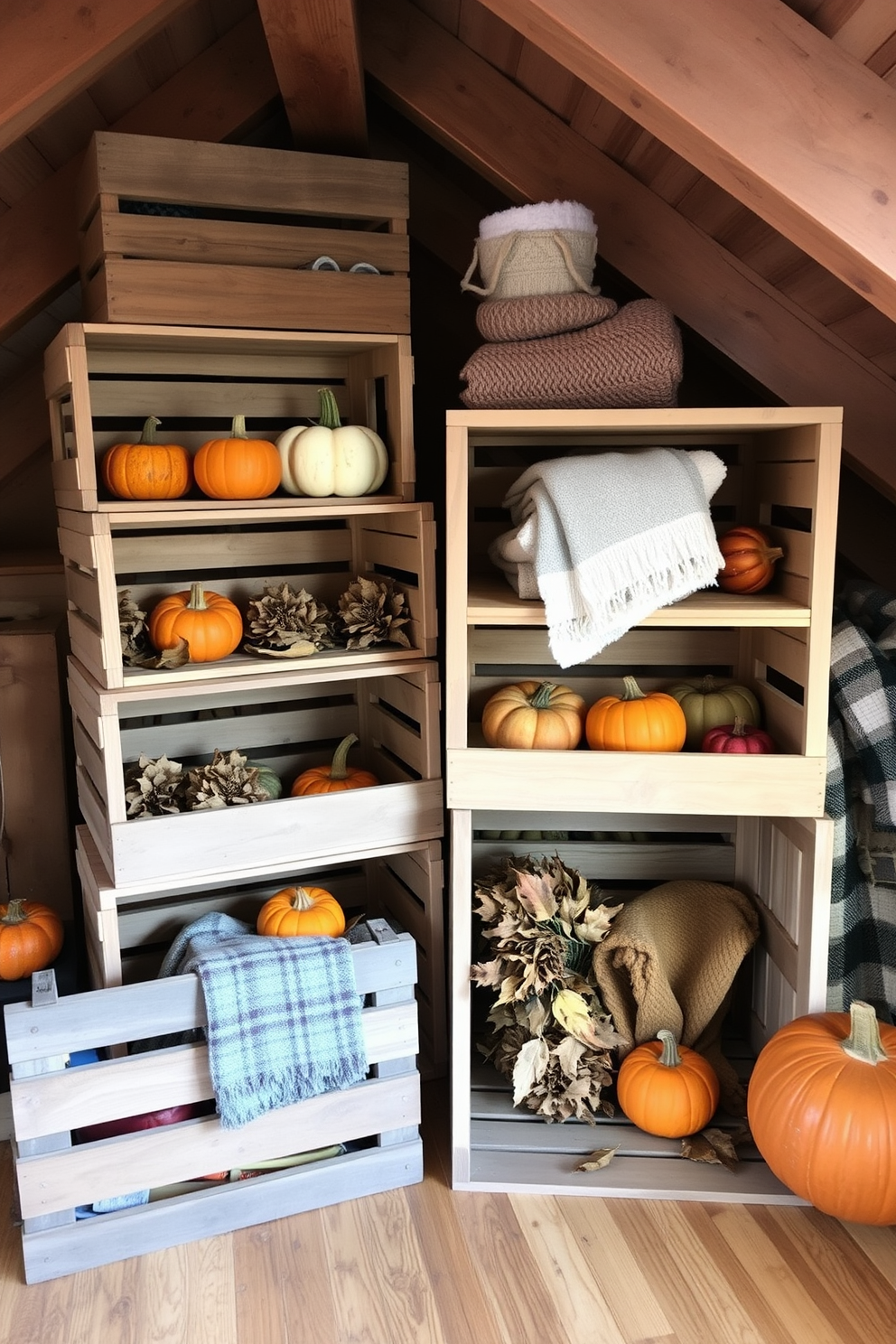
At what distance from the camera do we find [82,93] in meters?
2.12

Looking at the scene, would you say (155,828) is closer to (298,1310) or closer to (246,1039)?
(246,1039)

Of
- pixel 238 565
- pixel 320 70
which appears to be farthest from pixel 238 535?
pixel 320 70

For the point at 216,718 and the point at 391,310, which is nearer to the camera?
the point at 391,310

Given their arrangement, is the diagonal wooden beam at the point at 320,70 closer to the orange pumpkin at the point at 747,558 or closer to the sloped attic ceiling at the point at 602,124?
the sloped attic ceiling at the point at 602,124

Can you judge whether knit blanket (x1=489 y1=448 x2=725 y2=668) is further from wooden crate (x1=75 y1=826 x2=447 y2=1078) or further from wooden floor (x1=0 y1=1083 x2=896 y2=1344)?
wooden floor (x1=0 y1=1083 x2=896 y2=1344)

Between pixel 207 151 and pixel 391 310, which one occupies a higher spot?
pixel 207 151

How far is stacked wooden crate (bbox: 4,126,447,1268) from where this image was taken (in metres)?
1.99

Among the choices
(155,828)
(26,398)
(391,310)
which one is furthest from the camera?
(26,398)

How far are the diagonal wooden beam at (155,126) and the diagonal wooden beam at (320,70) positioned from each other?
0.45 feet

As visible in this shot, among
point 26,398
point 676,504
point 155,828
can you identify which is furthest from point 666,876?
point 26,398

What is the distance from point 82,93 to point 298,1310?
2178 mm

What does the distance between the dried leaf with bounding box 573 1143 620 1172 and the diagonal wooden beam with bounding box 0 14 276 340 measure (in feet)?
6.52

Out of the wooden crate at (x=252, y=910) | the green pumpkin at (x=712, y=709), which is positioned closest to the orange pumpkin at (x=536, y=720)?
the green pumpkin at (x=712, y=709)

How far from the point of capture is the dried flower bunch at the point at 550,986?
2.08 m
